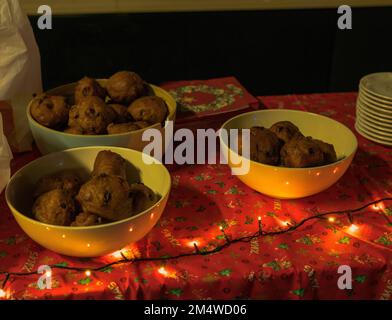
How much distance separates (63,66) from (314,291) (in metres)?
1.49

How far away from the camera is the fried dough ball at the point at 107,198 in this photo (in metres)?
0.88

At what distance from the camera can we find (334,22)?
218cm

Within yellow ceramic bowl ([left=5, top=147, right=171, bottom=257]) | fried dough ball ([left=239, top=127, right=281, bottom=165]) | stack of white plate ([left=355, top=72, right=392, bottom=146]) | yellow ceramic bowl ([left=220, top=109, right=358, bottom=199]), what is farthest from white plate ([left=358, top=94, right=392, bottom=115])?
yellow ceramic bowl ([left=5, top=147, right=171, bottom=257])

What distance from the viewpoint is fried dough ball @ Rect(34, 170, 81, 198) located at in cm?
99

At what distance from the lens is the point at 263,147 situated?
3.52 feet

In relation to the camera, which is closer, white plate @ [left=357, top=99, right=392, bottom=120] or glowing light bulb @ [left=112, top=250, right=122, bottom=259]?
glowing light bulb @ [left=112, top=250, right=122, bottom=259]

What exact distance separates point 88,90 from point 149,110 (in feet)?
0.58

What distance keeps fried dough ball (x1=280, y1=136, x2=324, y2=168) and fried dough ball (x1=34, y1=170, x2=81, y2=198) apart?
47 centimetres

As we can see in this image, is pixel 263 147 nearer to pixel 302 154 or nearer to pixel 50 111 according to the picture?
pixel 302 154

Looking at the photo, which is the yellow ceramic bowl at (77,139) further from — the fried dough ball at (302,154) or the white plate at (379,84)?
the white plate at (379,84)

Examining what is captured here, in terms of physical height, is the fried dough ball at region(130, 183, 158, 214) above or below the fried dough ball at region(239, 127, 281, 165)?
below

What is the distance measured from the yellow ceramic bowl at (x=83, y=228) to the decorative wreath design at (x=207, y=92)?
1.41 ft

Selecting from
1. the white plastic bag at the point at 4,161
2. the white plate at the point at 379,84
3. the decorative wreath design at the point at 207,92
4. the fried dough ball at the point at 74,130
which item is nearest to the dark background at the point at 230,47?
the decorative wreath design at the point at 207,92

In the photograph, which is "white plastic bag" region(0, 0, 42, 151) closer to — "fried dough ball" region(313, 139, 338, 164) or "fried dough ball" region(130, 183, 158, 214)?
"fried dough ball" region(130, 183, 158, 214)
